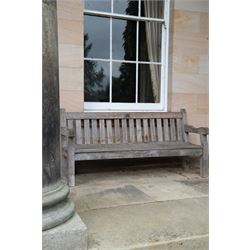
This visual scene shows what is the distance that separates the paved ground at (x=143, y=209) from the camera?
1979mm

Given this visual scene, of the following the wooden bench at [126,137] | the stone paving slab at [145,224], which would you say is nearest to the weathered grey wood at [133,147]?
the wooden bench at [126,137]

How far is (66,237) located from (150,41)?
10.3ft

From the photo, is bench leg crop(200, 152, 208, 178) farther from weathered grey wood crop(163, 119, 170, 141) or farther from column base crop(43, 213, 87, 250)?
column base crop(43, 213, 87, 250)

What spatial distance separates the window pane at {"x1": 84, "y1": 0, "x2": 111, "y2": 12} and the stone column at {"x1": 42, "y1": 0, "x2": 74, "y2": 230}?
2.32 m

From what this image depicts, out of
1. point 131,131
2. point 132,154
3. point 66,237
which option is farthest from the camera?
point 131,131

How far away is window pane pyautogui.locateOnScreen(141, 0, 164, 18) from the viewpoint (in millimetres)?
4219

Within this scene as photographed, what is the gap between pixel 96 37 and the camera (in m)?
4.06

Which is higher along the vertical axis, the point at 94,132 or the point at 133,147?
the point at 94,132

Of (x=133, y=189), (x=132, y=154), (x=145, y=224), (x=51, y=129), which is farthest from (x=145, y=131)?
(x=51, y=129)

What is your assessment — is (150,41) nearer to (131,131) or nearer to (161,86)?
(161,86)

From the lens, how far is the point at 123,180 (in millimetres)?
3531

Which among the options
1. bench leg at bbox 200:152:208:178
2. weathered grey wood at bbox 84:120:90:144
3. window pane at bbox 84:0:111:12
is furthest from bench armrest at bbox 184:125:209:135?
window pane at bbox 84:0:111:12
